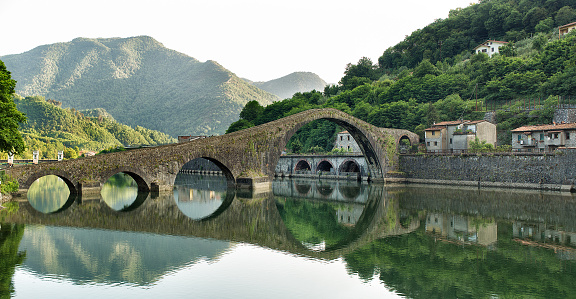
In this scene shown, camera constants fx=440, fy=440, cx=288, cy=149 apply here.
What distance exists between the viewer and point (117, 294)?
1070 centimetres

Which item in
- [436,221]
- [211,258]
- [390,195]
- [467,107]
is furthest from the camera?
[467,107]

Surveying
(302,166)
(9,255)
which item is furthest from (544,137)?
(9,255)

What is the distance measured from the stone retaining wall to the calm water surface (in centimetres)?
751

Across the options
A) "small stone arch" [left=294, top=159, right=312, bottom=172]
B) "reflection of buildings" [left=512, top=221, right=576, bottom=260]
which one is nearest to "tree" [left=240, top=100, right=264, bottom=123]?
"small stone arch" [left=294, top=159, right=312, bottom=172]

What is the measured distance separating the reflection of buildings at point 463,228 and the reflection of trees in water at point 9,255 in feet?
51.6

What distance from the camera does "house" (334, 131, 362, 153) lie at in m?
65.1

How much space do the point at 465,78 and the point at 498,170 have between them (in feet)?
107

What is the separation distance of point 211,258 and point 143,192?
2134 centimetres

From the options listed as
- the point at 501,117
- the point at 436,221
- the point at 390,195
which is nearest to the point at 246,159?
the point at 390,195

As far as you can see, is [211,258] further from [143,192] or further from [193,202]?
[143,192]

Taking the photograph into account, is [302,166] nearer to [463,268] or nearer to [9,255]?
[463,268]

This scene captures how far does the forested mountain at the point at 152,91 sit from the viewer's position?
154000 mm

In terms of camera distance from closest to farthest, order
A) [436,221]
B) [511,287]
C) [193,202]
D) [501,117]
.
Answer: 1. [511,287]
2. [436,221]
3. [193,202]
4. [501,117]

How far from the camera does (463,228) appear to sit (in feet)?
68.5
